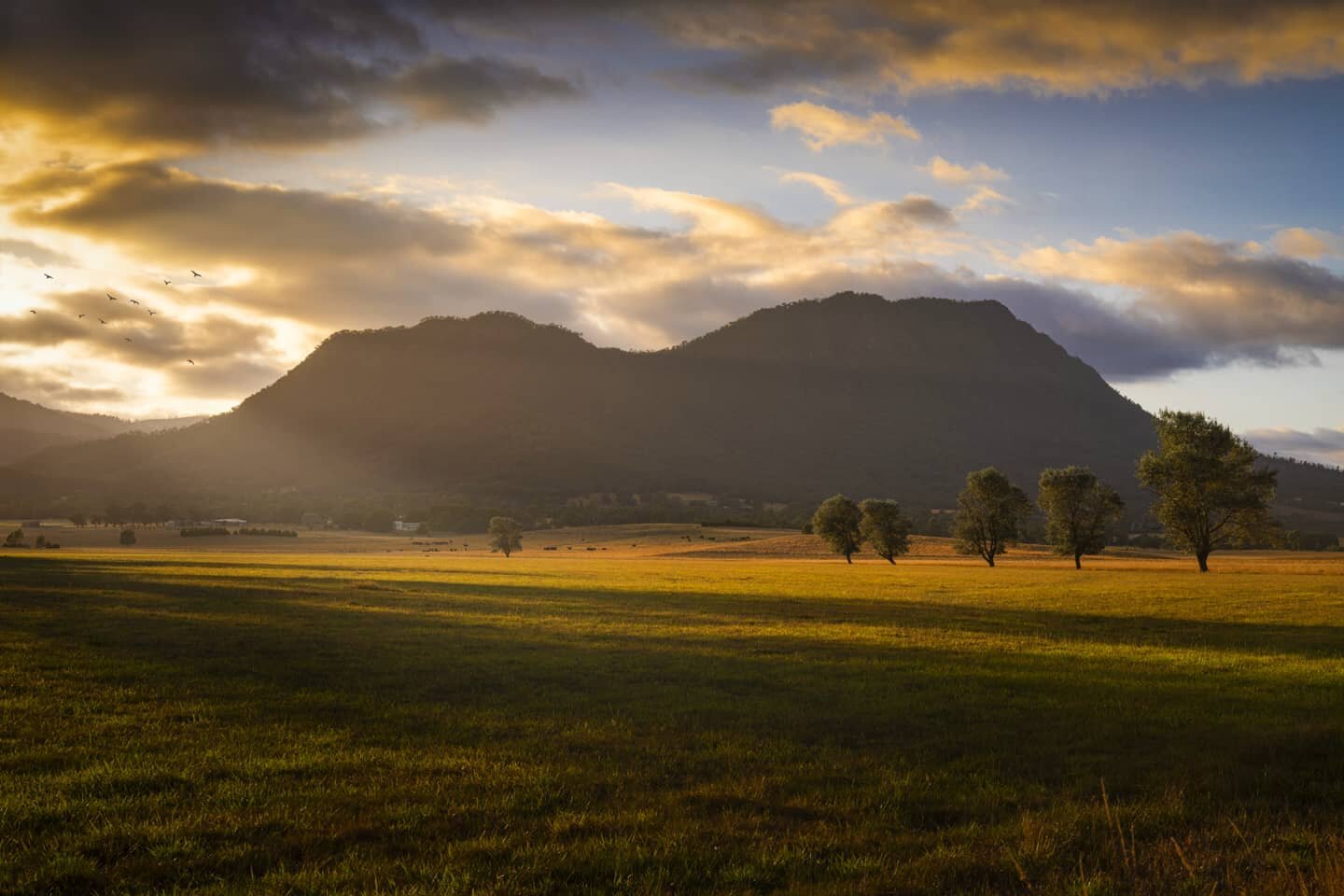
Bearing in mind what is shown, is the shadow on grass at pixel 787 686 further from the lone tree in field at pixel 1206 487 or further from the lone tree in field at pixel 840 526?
the lone tree in field at pixel 840 526

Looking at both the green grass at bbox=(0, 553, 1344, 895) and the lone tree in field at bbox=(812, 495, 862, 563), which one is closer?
the green grass at bbox=(0, 553, 1344, 895)

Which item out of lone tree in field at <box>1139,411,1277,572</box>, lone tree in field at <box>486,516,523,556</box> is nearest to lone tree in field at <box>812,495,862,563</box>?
lone tree in field at <box>1139,411,1277,572</box>

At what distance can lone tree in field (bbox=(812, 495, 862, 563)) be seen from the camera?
114 m

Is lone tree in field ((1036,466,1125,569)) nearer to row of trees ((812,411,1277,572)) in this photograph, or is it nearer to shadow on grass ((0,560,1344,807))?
row of trees ((812,411,1277,572))

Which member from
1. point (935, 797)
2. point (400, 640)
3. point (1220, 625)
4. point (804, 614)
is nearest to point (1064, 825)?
point (935, 797)

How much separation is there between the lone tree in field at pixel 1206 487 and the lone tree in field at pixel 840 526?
39.9 m

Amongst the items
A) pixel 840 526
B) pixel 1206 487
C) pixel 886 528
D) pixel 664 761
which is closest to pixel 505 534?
pixel 840 526

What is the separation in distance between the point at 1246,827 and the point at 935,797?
3.77 metres

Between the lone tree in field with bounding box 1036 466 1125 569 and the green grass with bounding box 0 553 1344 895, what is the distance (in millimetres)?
66262

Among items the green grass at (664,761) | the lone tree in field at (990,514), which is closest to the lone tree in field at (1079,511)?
the lone tree in field at (990,514)

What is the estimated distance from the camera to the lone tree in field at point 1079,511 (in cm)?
9219

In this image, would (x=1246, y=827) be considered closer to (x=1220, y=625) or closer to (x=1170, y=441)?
(x=1220, y=625)

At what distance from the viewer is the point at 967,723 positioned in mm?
15734

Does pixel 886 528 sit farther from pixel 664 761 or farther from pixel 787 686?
pixel 664 761
